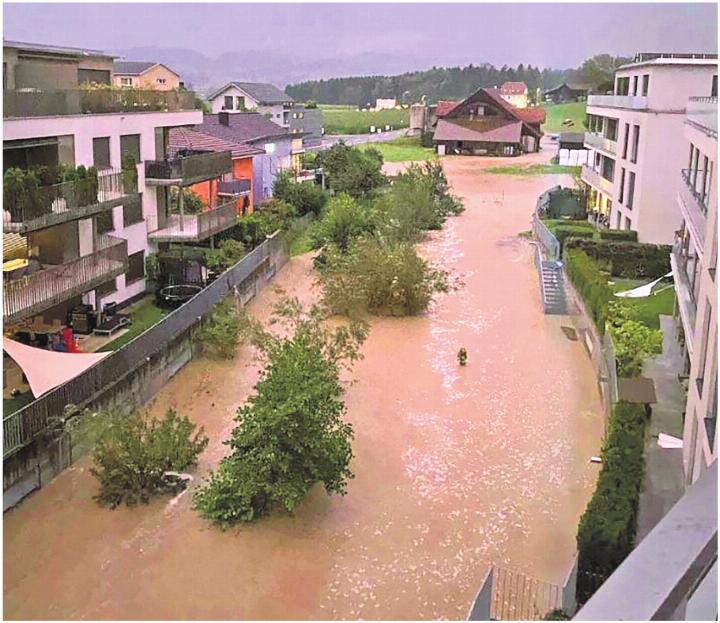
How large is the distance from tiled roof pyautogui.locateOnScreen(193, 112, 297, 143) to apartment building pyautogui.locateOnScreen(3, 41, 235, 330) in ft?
24.1

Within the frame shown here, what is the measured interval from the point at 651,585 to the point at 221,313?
13.7 metres

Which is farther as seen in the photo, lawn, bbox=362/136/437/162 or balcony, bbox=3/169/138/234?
lawn, bbox=362/136/437/162

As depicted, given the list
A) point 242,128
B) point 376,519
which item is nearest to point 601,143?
point 242,128

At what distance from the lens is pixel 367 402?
13289mm

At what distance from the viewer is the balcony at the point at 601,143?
24652 mm

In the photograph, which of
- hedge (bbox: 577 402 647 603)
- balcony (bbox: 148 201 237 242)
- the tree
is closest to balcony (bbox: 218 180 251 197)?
balcony (bbox: 148 201 237 242)

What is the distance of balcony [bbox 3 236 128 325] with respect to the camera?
37.3 ft

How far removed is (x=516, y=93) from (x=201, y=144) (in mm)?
46712

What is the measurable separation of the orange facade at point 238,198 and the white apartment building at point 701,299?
42.5 ft

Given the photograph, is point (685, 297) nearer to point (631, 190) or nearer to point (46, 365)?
point (46, 365)

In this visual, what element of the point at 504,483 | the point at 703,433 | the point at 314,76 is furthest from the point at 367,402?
the point at 314,76

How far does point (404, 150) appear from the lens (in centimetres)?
5691

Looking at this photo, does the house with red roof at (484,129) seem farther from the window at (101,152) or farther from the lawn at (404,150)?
the window at (101,152)

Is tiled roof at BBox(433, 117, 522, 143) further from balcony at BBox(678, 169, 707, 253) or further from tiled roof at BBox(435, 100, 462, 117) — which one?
balcony at BBox(678, 169, 707, 253)
